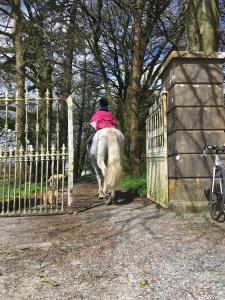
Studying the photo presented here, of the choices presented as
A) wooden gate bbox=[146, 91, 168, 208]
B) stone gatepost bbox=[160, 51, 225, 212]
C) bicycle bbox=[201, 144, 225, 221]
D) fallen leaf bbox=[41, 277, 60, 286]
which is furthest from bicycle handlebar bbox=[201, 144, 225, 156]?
fallen leaf bbox=[41, 277, 60, 286]

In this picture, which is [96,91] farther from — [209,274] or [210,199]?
[209,274]

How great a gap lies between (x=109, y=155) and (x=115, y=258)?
4.23 metres

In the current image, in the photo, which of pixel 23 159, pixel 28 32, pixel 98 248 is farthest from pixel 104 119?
pixel 28 32

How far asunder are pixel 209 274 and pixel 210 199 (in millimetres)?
2671

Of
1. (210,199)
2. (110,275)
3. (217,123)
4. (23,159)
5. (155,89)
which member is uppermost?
(155,89)

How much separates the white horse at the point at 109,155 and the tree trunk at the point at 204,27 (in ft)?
7.78

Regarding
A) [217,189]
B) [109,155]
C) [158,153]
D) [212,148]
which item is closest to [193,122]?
[212,148]

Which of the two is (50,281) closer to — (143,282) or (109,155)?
(143,282)

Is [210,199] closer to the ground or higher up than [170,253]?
higher up

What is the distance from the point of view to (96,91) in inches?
1055

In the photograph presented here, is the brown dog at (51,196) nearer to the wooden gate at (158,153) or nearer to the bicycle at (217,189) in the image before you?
the wooden gate at (158,153)

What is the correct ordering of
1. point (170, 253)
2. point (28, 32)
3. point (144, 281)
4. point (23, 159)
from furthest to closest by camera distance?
point (28, 32) → point (23, 159) → point (170, 253) → point (144, 281)

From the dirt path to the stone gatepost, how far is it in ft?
1.58

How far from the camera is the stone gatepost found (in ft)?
23.0
